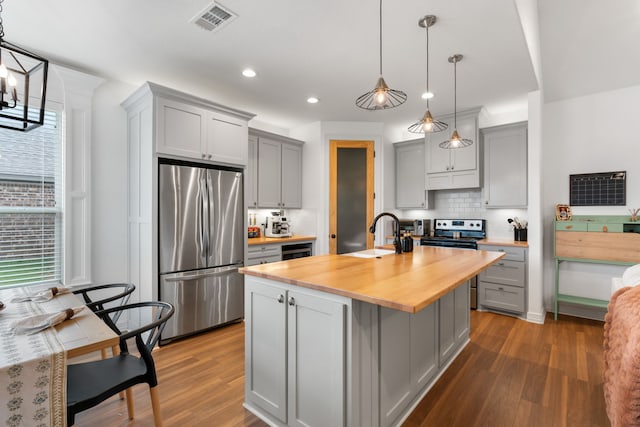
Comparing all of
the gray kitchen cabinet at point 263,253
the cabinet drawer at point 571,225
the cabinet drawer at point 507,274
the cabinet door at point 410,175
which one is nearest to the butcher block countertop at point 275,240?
the gray kitchen cabinet at point 263,253

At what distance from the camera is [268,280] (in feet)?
6.04

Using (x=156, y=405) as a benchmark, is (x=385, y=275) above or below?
above

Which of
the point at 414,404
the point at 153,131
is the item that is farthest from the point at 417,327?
the point at 153,131

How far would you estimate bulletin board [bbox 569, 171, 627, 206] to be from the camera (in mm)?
3510

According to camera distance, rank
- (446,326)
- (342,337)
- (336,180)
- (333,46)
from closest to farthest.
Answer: (342,337), (446,326), (333,46), (336,180)

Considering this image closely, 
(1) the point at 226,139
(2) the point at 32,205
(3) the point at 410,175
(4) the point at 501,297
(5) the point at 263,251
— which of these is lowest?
(4) the point at 501,297

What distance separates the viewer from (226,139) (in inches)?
137

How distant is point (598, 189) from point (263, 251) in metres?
4.15

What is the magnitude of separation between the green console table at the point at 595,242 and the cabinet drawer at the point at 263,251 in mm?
3467

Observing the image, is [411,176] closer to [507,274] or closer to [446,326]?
[507,274]

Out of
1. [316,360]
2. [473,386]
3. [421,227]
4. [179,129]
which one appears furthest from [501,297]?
[179,129]

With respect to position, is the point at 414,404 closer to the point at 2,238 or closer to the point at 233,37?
the point at 233,37

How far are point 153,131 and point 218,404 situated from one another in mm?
2427

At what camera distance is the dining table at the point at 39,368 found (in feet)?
3.46
